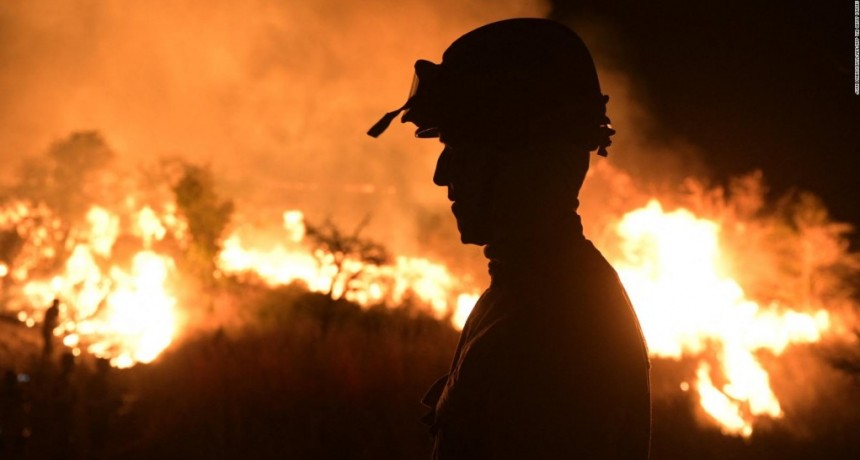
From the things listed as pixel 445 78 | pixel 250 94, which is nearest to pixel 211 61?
pixel 250 94

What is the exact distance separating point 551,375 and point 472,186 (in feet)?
1.63

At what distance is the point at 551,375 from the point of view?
112 centimetres

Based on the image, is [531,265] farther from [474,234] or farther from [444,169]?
[444,169]

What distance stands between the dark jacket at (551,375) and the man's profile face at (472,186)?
4.6 inches

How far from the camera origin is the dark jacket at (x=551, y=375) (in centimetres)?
110

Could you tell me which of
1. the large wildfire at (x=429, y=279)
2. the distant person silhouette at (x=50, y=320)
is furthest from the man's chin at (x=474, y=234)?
the large wildfire at (x=429, y=279)

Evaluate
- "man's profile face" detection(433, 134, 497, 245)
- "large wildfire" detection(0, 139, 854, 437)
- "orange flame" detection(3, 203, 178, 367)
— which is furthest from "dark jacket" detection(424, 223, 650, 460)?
"orange flame" detection(3, 203, 178, 367)

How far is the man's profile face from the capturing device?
139 cm

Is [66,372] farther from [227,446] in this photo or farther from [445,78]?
[445,78]

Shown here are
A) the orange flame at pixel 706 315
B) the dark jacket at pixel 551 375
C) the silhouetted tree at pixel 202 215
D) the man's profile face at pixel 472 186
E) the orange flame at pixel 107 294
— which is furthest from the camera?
the silhouetted tree at pixel 202 215

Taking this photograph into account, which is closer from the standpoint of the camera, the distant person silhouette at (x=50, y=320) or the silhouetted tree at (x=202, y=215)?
the distant person silhouette at (x=50, y=320)

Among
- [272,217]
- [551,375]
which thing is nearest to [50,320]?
[551,375]

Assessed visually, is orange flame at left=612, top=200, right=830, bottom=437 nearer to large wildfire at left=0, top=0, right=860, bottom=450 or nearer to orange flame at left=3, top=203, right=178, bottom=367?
large wildfire at left=0, top=0, right=860, bottom=450

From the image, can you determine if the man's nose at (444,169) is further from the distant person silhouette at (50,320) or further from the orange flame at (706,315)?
the orange flame at (706,315)
